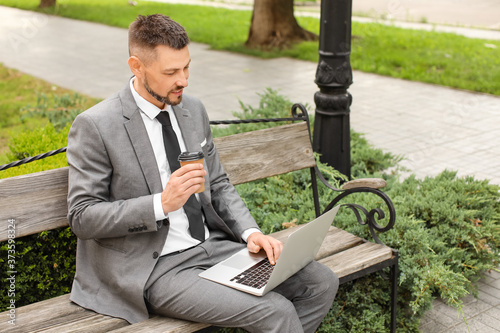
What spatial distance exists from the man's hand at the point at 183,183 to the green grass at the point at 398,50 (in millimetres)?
7807

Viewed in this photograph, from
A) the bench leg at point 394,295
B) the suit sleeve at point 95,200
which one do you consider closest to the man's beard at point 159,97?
the suit sleeve at point 95,200

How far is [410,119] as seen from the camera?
7863 millimetres

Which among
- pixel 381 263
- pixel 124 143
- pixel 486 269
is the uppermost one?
pixel 124 143

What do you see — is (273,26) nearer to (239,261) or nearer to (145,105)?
(145,105)

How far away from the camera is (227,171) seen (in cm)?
333

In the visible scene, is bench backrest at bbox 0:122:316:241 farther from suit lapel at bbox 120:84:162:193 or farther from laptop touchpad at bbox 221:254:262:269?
laptop touchpad at bbox 221:254:262:269

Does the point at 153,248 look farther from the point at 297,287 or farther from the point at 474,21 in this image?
the point at 474,21

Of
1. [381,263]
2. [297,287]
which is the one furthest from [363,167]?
[297,287]

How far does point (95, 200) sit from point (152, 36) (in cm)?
70

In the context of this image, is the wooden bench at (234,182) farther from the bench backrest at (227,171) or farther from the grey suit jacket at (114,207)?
the grey suit jacket at (114,207)

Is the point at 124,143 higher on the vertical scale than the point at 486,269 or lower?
higher

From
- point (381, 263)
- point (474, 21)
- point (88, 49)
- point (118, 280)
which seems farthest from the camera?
point (474, 21)

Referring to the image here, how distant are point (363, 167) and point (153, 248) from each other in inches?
107

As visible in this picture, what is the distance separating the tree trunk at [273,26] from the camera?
12.2 m
